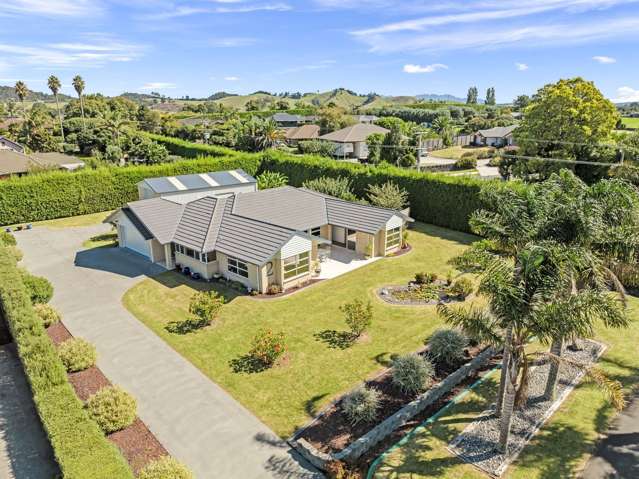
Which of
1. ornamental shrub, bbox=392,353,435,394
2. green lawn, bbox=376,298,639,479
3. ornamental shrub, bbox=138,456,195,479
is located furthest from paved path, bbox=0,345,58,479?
ornamental shrub, bbox=392,353,435,394

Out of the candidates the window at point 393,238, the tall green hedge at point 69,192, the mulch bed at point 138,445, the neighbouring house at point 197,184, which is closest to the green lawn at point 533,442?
the mulch bed at point 138,445

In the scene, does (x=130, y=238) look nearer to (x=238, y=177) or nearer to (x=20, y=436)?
(x=238, y=177)

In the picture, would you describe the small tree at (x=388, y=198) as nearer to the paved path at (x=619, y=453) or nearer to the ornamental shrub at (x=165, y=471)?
the paved path at (x=619, y=453)

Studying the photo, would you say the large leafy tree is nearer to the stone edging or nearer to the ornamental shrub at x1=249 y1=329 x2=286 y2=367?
the stone edging

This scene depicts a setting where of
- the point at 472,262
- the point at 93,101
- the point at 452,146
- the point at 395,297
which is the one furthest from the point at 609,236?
the point at 93,101

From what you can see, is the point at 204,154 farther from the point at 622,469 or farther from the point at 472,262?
the point at 622,469

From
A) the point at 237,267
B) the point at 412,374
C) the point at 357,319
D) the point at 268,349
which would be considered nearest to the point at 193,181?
the point at 237,267
